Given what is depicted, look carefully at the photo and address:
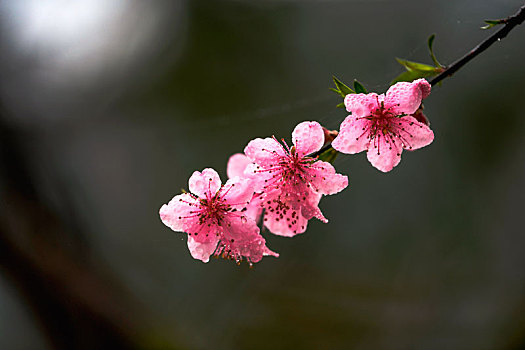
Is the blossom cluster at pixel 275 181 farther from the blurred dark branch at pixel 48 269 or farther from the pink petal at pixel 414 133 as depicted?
the blurred dark branch at pixel 48 269

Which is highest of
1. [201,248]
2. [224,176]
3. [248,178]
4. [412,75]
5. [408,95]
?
[224,176]

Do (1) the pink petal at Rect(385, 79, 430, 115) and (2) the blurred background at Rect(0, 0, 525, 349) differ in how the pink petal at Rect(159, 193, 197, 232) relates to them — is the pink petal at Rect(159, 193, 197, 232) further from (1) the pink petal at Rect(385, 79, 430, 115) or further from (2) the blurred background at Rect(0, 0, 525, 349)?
(2) the blurred background at Rect(0, 0, 525, 349)

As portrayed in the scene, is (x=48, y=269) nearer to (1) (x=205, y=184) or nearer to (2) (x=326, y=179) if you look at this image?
(1) (x=205, y=184)

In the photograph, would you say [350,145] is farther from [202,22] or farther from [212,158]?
[202,22]

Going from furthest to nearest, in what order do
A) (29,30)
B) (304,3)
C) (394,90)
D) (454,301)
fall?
(454,301)
(304,3)
(29,30)
(394,90)

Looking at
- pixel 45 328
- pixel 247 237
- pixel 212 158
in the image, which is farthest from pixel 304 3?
pixel 45 328

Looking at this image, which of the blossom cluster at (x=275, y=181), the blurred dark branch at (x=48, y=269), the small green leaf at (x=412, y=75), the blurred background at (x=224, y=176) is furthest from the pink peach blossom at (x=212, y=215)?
the blurred dark branch at (x=48, y=269)

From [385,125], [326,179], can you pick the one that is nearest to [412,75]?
[385,125]
